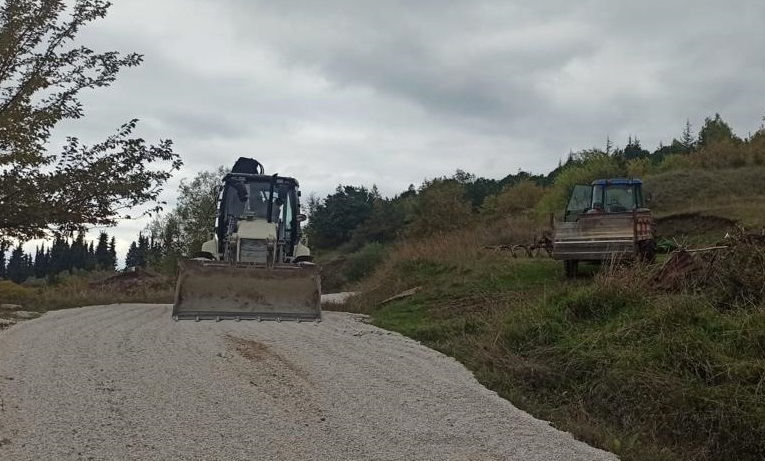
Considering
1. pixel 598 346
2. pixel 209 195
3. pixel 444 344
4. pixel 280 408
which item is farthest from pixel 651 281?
pixel 209 195

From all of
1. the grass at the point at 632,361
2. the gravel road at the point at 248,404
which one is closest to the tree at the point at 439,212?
the grass at the point at 632,361

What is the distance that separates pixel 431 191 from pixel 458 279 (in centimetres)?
3286

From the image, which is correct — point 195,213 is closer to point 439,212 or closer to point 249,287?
point 439,212

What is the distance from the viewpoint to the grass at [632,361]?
20.0 feet

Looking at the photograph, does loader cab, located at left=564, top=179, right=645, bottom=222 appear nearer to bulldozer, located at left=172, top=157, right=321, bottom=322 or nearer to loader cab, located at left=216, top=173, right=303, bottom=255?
loader cab, located at left=216, top=173, right=303, bottom=255

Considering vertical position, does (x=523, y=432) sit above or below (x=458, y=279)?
below

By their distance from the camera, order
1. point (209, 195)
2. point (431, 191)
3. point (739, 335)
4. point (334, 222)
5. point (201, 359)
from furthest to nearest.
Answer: point (334, 222)
point (431, 191)
point (209, 195)
point (201, 359)
point (739, 335)

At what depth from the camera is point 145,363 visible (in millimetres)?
7578

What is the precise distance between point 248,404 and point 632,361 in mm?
4298

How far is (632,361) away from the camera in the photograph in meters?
7.35

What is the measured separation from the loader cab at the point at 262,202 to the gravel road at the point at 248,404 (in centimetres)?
477

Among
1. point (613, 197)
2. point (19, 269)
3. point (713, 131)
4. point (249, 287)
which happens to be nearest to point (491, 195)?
point (713, 131)

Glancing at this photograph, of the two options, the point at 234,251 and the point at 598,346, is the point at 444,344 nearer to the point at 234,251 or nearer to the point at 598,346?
the point at 598,346

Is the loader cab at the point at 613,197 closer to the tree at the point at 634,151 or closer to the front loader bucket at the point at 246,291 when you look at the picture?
the front loader bucket at the point at 246,291
